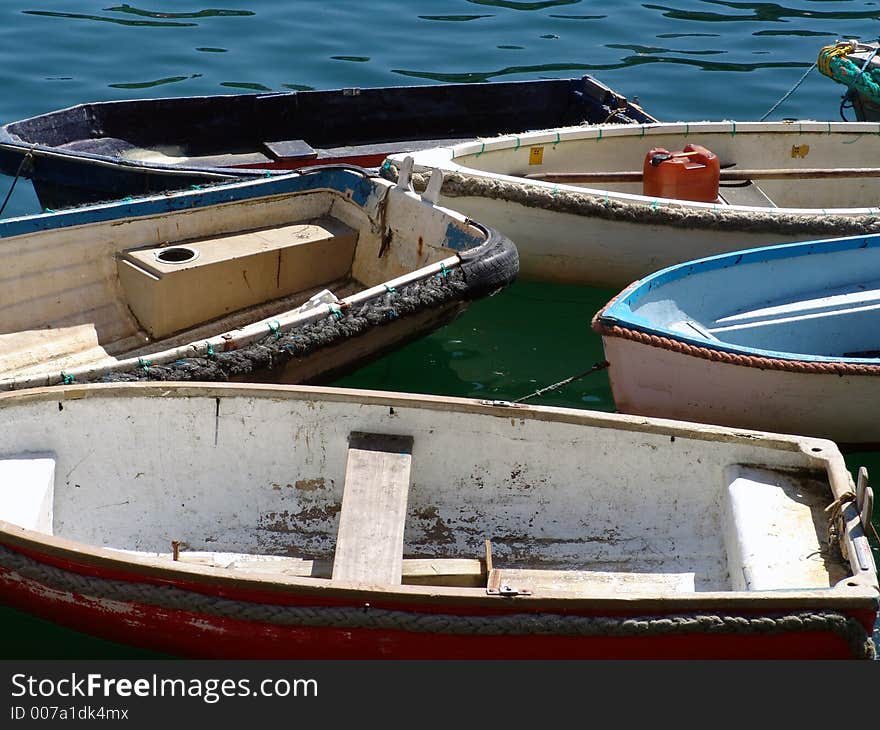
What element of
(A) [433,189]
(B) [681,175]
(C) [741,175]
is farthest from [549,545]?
(C) [741,175]

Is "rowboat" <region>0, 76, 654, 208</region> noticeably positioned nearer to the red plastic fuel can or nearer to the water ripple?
the red plastic fuel can

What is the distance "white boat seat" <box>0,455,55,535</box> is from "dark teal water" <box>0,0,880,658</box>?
446cm

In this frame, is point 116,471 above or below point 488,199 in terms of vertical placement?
below

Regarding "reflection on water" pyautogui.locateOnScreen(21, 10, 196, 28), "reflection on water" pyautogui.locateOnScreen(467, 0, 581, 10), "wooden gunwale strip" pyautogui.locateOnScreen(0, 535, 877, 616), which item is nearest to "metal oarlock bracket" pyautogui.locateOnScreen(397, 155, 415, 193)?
"wooden gunwale strip" pyautogui.locateOnScreen(0, 535, 877, 616)

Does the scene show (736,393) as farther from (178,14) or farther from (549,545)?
(178,14)

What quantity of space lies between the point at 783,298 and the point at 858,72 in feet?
11.9

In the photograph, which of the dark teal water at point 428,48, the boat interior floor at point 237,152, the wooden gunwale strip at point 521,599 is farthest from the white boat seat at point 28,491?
the dark teal water at point 428,48

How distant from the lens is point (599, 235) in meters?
6.46

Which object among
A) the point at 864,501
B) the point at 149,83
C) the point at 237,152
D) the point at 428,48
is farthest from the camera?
the point at 428,48

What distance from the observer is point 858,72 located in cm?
872

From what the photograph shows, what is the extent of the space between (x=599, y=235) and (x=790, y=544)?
281cm

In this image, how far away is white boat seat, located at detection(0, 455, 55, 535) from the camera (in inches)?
161

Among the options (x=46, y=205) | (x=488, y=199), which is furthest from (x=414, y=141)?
(x=46, y=205)

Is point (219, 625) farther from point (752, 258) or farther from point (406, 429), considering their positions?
point (752, 258)
